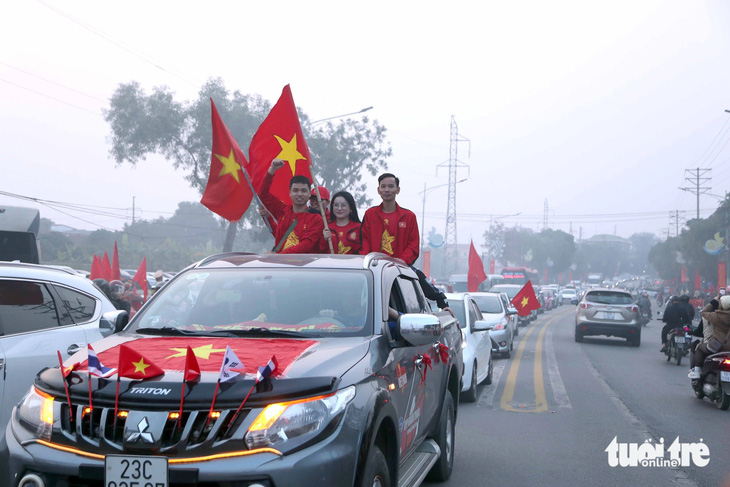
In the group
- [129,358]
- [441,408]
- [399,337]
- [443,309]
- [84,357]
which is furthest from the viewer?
[443,309]

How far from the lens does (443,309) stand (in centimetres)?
712

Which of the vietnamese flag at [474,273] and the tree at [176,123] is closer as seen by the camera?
the vietnamese flag at [474,273]

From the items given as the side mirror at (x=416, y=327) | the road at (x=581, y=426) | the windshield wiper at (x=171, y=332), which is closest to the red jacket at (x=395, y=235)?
the road at (x=581, y=426)

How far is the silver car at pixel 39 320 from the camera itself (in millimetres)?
5297

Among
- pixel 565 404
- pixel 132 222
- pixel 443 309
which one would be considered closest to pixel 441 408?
pixel 443 309

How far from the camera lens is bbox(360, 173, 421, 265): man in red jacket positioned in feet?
24.7

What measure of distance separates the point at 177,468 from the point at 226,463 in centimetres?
20

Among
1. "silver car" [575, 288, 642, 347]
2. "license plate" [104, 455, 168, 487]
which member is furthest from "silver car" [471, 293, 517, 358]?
"license plate" [104, 455, 168, 487]

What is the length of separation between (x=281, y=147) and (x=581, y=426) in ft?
16.0

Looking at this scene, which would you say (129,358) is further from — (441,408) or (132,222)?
(132,222)

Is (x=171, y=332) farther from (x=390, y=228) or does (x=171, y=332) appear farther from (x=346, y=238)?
(x=390, y=228)

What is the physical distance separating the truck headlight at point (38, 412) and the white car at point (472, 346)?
21.6 ft

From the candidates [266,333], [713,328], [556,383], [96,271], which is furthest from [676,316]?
[266,333]

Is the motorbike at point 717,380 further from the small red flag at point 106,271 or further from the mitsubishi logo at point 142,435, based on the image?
the small red flag at point 106,271
